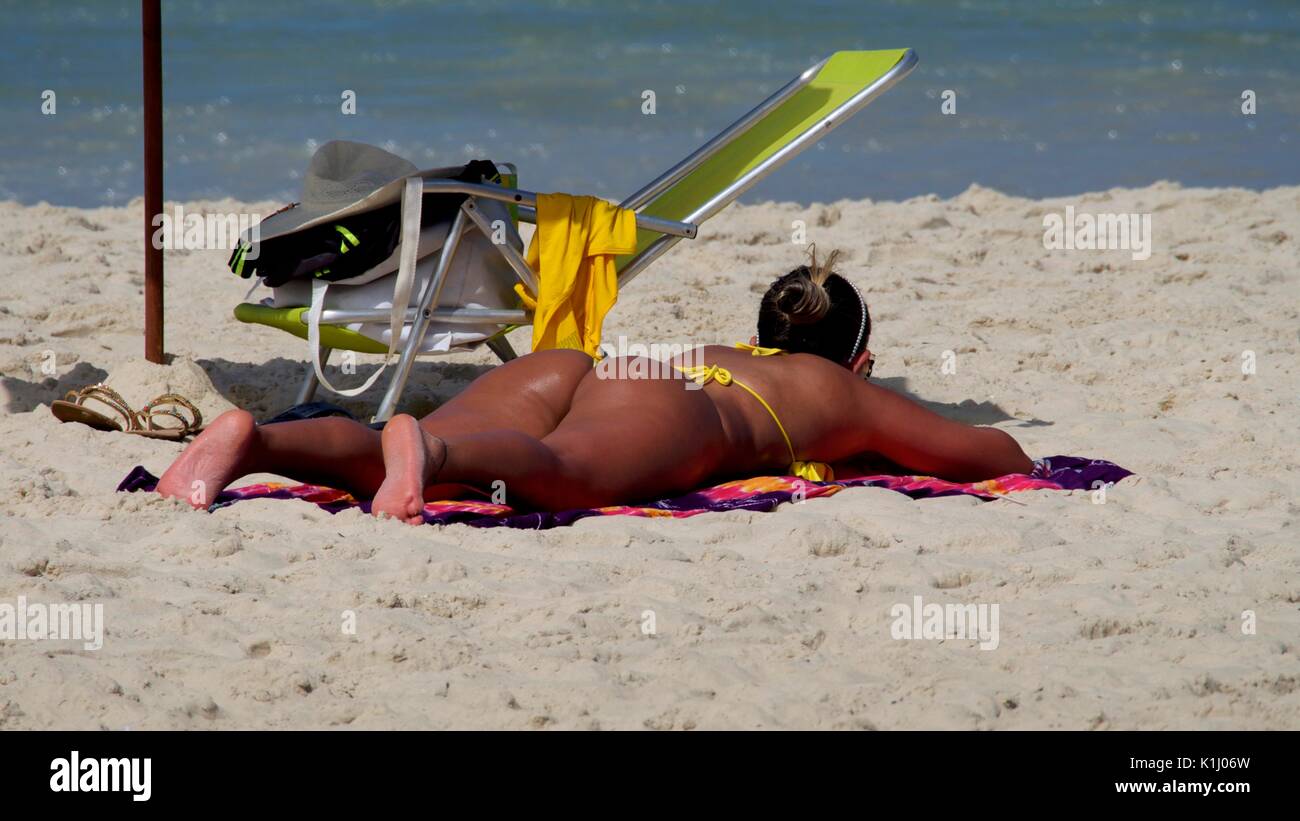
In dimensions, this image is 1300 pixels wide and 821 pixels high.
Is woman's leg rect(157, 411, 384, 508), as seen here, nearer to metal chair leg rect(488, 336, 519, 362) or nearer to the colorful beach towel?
the colorful beach towel

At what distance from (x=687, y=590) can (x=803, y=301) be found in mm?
1291

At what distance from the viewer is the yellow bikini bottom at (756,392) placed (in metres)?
3.53

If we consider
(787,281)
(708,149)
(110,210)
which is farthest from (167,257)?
(787,281)

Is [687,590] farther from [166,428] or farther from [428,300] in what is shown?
[166,428]

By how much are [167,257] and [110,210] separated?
49.2 inches

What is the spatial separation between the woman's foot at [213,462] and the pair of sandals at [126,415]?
108 cm

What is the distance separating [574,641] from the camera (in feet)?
7.73

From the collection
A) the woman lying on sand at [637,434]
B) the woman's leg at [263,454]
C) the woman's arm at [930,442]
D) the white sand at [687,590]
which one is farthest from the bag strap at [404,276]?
the woman's arm at [930,442]

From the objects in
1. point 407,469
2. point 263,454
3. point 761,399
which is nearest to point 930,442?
point 761,399

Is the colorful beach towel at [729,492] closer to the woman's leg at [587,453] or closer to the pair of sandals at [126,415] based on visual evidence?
the woman's leg at [587,453]

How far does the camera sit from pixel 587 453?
3.23m

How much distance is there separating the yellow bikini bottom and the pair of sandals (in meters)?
1.55

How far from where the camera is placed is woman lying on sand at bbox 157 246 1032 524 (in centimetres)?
302

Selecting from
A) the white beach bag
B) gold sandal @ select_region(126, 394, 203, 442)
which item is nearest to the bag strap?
the white beach bag
